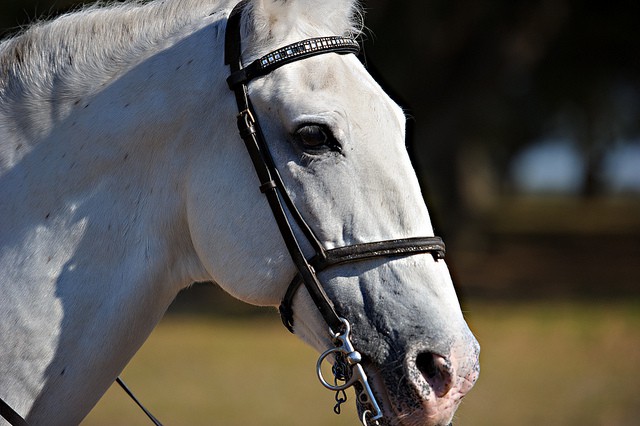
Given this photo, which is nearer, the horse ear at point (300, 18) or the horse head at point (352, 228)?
the horse head at point (352, 228)

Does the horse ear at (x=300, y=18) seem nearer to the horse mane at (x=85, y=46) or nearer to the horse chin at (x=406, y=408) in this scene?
the horse mane at (x=85, y=46)

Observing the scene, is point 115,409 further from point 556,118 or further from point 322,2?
point 556,118

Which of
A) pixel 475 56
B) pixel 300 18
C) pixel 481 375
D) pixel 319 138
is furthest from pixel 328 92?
pixel 475 56

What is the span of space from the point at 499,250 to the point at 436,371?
66.4ft

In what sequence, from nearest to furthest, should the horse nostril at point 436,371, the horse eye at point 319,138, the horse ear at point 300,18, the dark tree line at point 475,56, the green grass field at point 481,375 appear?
the horse nostril at point 436,371, the horse eye at point 319,138, the horse ear at point 300,18, the green grass field at point 481,375, the dark tree line at point 475,56

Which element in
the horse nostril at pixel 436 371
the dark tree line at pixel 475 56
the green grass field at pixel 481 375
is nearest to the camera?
the horse nostril at pixel 436 371

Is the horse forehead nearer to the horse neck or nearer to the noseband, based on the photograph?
the noseband

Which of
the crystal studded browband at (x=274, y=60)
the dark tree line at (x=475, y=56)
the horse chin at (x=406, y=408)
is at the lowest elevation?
the dark tree line at (x=475, y=56)

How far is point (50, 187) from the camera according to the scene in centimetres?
251

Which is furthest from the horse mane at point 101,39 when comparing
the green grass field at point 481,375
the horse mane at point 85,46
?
the green grass field at point 481,375

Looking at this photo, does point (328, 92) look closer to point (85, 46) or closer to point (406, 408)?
point (85, 46)

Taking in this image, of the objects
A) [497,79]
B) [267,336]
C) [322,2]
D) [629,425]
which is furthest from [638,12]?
[322,2]

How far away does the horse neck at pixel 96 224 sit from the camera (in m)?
2.43

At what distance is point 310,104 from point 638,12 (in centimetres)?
1661
